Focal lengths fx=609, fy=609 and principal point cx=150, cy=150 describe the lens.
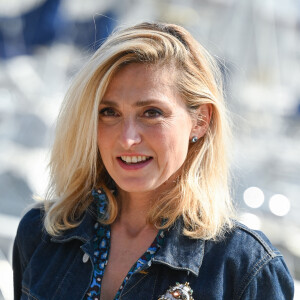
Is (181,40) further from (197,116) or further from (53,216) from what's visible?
(53,216)

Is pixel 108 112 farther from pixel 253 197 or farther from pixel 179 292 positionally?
pixel 253 197

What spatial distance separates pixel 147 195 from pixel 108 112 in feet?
1.18

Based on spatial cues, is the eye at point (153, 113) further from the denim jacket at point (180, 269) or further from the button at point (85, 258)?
the button at point (85, 258)

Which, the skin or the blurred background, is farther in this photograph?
the blurred background

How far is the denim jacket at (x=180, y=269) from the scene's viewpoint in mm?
2033

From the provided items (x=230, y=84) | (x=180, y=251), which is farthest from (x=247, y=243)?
(x=230, y=84)

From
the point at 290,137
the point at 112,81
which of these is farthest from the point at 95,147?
the point at 290,137

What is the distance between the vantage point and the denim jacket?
A: 2033mm

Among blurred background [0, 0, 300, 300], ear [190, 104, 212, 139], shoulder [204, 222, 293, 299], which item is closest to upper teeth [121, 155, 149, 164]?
ear [190, 104, 212, 139]

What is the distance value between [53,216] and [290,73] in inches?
428

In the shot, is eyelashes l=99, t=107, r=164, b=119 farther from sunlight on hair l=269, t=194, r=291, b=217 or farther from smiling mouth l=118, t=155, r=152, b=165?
sunlight on hair l=269, t=194, r=291, b=217

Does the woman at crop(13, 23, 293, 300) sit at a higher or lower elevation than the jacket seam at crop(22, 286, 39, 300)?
higher

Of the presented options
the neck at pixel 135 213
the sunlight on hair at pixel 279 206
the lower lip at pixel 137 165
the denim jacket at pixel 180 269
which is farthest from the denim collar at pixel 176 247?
the sunlight on hair at pixel 279 206

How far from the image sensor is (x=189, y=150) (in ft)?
7.72
